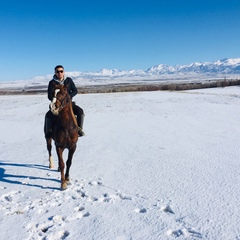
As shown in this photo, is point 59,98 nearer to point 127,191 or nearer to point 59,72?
point 59,72

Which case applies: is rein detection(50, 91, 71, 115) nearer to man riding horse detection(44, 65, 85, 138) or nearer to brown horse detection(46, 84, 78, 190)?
brown horse detection(46, 84, 78, 190)

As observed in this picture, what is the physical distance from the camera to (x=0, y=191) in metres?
6.86

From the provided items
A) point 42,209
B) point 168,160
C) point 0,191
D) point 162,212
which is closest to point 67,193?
point 42,209

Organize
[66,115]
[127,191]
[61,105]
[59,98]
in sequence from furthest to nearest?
[66,115] → [127,191] → [61,105] → [59,98]

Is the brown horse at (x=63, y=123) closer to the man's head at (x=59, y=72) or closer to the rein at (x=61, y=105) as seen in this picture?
the rein at (x=61, y=105)

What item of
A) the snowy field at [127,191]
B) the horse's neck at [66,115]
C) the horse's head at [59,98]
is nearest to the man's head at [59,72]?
the horse's head at [59,98]

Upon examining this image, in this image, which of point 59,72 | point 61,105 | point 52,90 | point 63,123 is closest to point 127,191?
point 63,123

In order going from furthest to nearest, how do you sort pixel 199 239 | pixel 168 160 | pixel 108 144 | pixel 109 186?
pixel 108 144 → pixel 168 160 → pixel 109 186 → pixel 199 239

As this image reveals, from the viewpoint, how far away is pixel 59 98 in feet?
21.0

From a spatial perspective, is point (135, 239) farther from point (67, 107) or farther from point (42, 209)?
point (67, 107)

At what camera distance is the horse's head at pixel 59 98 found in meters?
6.29

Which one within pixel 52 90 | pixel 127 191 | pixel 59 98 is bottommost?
pixel 127 191

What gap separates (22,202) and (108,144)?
617 cm

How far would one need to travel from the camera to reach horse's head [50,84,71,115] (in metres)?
6.29
